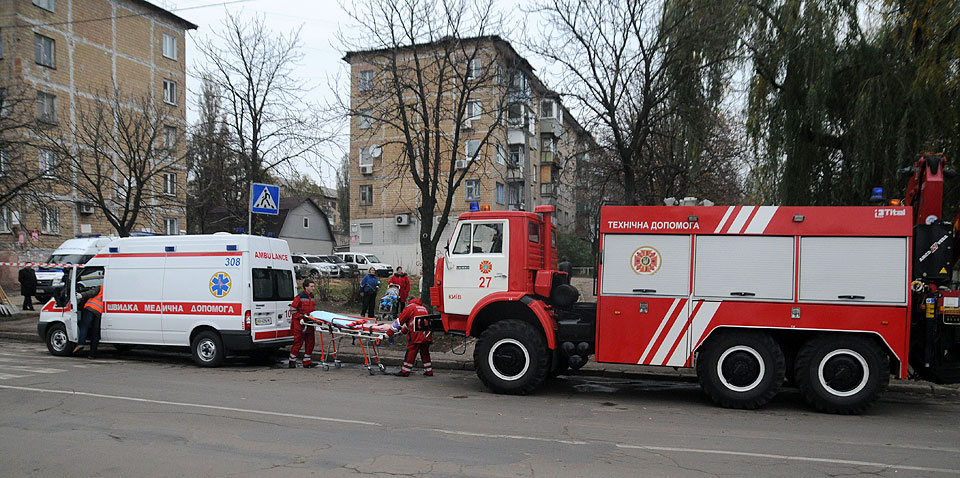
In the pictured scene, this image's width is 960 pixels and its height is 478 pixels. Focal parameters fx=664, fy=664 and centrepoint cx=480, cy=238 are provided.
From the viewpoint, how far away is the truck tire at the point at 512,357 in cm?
1002

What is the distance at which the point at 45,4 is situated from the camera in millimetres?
31875

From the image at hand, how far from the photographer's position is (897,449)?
6.88 m

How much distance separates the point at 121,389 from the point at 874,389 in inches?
421

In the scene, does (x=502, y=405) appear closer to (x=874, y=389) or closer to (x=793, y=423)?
(x=793, y=423)

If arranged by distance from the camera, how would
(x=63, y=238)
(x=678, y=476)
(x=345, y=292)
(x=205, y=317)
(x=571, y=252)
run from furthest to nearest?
(x=571, y=252) < (x=63, y=238) < (x=345, y=292) < (x=205, y=317) < (x=678, y=476)

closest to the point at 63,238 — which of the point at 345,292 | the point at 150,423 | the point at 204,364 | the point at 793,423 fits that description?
the point at 345,292

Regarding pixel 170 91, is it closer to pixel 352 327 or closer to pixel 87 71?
pixel 87 71

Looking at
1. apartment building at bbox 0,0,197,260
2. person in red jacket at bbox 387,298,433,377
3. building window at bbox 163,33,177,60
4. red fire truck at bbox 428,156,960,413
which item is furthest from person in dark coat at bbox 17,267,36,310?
building window at bbox 163,33,177,60

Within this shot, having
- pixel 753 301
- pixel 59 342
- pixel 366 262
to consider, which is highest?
pixel 753 301

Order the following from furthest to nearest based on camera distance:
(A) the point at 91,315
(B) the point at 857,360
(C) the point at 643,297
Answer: (A) the point at 91,315 → (C) the point at 643,297 → (B) the point at 857,360

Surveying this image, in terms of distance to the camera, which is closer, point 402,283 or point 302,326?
point 302,326

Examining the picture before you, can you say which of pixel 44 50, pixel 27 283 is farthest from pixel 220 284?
pixel 44 50

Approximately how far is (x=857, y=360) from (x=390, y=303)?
36.2 ft

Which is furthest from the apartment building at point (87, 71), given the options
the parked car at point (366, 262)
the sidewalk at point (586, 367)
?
the sidewalk at point (586, 367)
